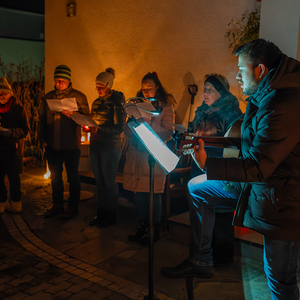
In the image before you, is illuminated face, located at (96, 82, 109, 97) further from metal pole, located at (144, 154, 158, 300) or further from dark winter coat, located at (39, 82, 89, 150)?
metal pole, located at (144, 154, 158, 300)

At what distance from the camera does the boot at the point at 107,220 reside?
4.67m

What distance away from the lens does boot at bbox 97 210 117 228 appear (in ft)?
15.3

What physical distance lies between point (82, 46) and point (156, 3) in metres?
2.18

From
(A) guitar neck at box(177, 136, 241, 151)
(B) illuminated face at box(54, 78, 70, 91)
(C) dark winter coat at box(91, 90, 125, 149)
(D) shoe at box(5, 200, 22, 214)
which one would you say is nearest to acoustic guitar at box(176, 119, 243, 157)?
(A) guitar neck at box(177, 136, 241, 151)

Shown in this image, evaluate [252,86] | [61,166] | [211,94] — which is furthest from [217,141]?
[61,166]

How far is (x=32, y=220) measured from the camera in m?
4.96

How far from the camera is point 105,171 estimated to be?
4562 mm

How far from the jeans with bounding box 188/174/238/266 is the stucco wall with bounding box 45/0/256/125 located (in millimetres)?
2685

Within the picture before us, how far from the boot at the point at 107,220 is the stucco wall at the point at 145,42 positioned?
7.21 feet

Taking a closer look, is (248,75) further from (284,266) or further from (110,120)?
(110,120)

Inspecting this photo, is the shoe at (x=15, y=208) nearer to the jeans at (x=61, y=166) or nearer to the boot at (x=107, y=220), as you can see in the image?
the jeans at (x=61, y=166)

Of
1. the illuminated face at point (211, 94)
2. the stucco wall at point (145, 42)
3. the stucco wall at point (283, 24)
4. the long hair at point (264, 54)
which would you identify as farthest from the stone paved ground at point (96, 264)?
the stucco wall at point (145, 42)

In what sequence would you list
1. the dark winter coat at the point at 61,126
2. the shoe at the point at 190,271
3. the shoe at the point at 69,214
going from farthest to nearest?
the shoe at the point at 69,214 → the dark winter coat at the point at 61,126 → the shoe at the point at 190,271

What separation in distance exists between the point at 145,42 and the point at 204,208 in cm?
432
